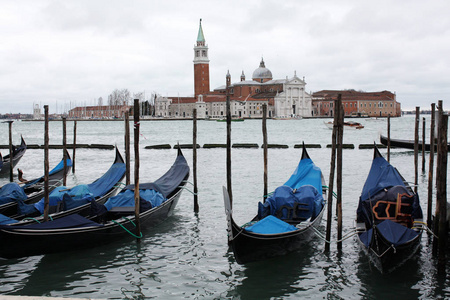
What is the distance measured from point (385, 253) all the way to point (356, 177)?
667cm

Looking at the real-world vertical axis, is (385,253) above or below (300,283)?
above

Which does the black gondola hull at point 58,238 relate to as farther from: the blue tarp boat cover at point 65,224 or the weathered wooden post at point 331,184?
the weathered wooden post at point 331,184

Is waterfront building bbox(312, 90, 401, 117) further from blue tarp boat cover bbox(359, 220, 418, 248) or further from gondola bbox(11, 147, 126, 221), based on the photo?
blue tarp boat cover bbox(359, 220, 418, 248)

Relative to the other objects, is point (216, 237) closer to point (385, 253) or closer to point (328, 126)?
point (385, 253)

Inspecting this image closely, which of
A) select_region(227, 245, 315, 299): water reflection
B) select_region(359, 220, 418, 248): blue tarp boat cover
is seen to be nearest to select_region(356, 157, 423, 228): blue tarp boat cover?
select_region(359, 220, 418, 248): blue tarp boat cover

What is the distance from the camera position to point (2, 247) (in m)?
4.53

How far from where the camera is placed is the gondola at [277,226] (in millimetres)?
4562

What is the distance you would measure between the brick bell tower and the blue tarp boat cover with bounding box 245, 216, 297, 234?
67.5 m

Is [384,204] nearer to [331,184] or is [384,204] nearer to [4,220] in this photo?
[331,184]

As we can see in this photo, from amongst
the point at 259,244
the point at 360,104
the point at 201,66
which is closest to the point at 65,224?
the point at 259,244

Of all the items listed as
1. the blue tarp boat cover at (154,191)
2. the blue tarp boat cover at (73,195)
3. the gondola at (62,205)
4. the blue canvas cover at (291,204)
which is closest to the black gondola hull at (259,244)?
the blue canvas cover at (291,204)

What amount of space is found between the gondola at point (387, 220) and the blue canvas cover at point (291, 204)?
1.87ft

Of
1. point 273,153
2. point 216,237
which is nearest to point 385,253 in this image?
point 216,237

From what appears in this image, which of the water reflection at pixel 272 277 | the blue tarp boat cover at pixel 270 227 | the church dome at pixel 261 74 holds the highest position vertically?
the church dome at pixel 261 74
